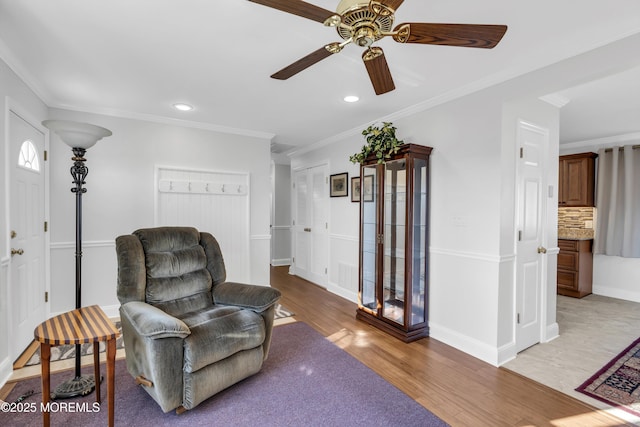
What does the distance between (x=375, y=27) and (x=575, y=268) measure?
16.6 ft

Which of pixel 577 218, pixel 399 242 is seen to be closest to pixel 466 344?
pixel 399 242

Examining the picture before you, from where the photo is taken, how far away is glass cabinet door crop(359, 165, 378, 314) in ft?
11.3

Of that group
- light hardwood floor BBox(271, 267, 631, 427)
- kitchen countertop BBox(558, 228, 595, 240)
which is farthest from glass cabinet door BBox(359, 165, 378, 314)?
kitchen countertop BBox(558, 228, 595, 240)

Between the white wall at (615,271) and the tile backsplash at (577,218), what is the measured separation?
0.29 meters

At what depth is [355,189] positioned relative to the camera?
4.26 meters

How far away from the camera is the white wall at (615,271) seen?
14.8 ft

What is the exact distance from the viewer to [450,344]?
292 cm

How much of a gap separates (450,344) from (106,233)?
3.82 m

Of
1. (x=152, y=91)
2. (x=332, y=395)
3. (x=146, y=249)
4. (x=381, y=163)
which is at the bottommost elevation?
(x=332, y=395)

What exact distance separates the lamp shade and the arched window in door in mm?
989

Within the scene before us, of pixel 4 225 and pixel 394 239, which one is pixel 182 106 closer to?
pixel 4 225

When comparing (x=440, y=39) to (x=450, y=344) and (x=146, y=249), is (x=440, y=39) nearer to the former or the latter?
(x=146, y=249)

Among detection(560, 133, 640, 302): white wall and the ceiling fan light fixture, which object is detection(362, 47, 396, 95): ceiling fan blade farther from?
detection(560, 133, 640, 302): white wall

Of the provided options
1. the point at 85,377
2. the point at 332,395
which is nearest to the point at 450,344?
the point at 332,395
